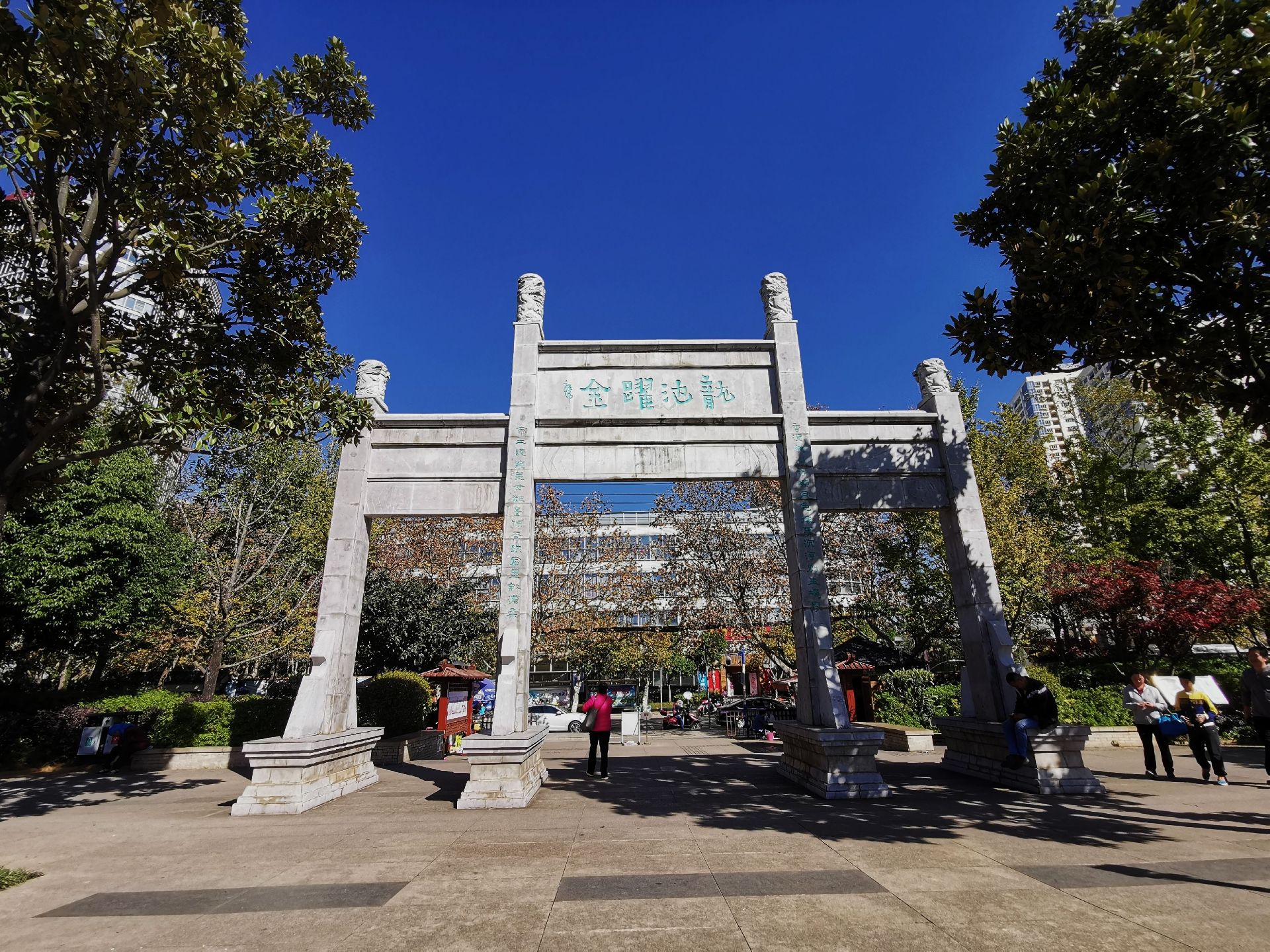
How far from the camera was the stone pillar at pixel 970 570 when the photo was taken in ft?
32.7

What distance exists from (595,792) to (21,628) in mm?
15780

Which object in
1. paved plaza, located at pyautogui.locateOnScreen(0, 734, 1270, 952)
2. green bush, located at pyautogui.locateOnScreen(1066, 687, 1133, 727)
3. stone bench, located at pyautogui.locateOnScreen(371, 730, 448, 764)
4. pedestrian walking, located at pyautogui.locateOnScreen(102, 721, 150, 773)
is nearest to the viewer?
paved plaza, located at pyautogui.locateOnScreen(0, 734, 1270, 952)

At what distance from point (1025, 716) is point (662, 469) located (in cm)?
658

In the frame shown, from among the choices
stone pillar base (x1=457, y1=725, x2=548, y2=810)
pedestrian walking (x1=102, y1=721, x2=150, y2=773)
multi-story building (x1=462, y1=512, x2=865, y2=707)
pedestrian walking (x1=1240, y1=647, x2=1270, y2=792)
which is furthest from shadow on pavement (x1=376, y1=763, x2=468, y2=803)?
pedestrian walking (x1=1240, y1=647, x2=1270, y2=792)

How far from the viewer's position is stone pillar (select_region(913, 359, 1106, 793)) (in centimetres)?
875

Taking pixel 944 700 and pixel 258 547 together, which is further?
pixel 258 547

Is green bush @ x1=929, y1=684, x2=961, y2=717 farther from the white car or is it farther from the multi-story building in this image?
the white car

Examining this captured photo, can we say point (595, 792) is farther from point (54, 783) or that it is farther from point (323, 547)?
point (323, 547)

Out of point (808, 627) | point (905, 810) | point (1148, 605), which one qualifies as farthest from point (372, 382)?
point (1148, 605)

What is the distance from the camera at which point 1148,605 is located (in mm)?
17500

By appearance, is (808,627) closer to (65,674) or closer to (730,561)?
(730,561)

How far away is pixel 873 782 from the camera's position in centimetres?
871

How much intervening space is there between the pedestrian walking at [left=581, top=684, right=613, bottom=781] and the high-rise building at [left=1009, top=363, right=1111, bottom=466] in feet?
29.1

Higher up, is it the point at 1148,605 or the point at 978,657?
the point at 1148,605
